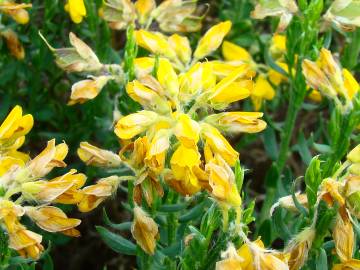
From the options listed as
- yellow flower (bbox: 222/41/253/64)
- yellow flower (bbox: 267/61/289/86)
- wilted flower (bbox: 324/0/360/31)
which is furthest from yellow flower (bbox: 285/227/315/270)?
yellow flower (bbox: 222/41/253/64)

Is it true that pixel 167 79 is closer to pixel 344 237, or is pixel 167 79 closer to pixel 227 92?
pixel 227 92

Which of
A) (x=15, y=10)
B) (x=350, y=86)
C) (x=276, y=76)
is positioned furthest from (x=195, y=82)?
(x=276, y=76)

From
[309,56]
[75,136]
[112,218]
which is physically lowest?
[112,218]

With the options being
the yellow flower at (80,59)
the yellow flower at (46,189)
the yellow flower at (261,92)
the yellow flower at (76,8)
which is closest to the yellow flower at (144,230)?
the yellow flower at (46,189)

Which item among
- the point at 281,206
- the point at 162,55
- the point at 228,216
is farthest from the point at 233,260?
the point at 162,55

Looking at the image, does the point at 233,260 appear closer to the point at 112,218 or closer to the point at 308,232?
the point at 308,232

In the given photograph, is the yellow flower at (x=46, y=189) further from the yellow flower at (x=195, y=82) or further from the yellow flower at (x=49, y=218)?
the yellow flower at (x=195, y=82)

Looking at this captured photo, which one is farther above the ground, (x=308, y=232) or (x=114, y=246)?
(x=308, y=232)
